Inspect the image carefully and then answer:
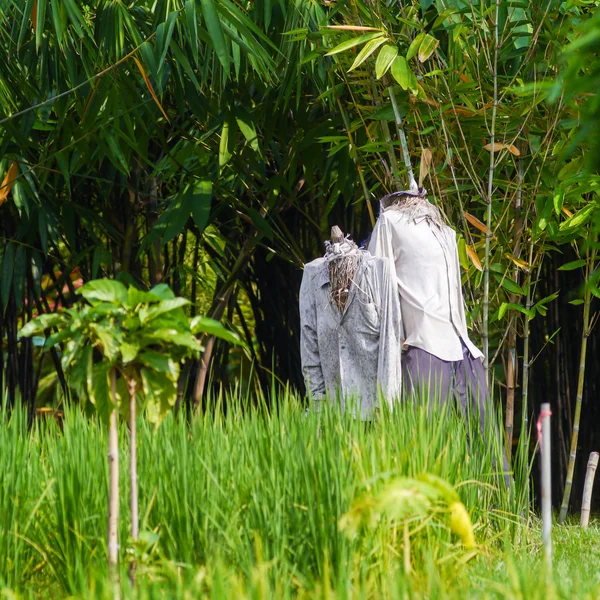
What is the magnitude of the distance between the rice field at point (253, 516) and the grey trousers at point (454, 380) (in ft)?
1.04

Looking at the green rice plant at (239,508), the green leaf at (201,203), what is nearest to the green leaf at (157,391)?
the green rice plant at (239,508)

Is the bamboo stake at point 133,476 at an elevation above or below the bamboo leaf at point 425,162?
below

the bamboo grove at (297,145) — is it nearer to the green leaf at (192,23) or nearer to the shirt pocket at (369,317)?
the green leaf at (192,23)

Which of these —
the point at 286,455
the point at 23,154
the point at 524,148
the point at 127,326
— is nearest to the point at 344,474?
the point at 286,455

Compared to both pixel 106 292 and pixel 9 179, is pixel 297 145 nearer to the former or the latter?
pixel 9 179

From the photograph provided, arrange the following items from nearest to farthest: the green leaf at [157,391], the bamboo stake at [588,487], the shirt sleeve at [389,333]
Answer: the green leaf at [157,391] < the shirt sleeve at [389,333] < the bamboo stake at [588,487]

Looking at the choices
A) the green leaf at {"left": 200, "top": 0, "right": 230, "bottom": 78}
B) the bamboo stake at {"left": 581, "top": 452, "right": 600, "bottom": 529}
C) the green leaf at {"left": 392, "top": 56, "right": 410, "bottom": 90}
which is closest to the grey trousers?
the bamboo stake at {"left": 581, "top": 452, "right": 600, "bottom": 529}

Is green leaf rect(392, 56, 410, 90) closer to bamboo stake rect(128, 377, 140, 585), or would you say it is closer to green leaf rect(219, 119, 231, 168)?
green leaf rect(219, 119, 231, 168)

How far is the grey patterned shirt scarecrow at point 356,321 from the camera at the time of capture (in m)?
2.88

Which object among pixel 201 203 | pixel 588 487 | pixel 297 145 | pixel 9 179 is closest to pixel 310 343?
pixel 201 203

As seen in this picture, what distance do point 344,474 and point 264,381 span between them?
2.92 meters

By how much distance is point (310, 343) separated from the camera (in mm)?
3023

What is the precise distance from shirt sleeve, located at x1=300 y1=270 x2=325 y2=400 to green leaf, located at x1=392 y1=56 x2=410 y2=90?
0.71 meters

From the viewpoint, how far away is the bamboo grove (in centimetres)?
328
